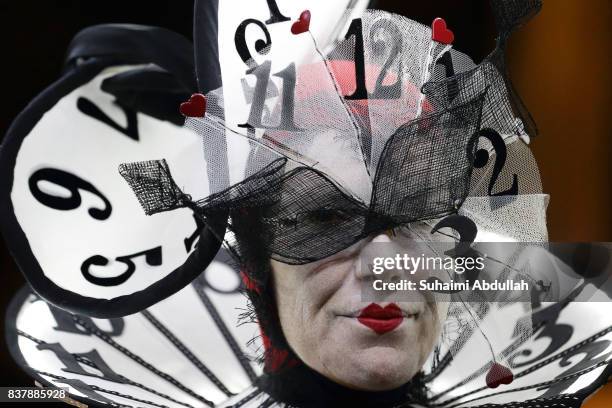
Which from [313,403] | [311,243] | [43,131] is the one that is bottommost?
[313,403]

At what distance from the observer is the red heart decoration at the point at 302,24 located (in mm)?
842

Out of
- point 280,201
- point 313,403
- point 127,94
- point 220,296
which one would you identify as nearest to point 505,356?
point 313,403

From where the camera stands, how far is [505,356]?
932 mm

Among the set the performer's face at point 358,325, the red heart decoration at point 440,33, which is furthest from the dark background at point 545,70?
the performer's face at point 358,325

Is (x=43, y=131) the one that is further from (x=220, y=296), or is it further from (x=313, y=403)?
(x=313, y=403)

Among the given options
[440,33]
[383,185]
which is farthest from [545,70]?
[383,185]

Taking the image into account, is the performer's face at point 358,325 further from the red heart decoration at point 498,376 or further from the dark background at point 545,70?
the dark background at point 545,70

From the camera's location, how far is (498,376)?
3.01 ft

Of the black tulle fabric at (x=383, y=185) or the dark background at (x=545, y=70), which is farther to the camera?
the dark background at (x=545, y=70)

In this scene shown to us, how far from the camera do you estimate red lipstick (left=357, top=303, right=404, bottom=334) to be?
2.71 ft

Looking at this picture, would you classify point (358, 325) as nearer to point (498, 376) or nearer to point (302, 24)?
point (498, 376)

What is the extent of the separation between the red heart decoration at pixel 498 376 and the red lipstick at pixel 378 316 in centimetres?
16

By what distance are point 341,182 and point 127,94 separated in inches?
20.9

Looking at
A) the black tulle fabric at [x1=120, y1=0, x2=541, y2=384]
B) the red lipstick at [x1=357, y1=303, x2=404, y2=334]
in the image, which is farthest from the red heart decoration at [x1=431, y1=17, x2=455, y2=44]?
the red lipstick at [x1=357, y1=303, x2=404, y2=334]
